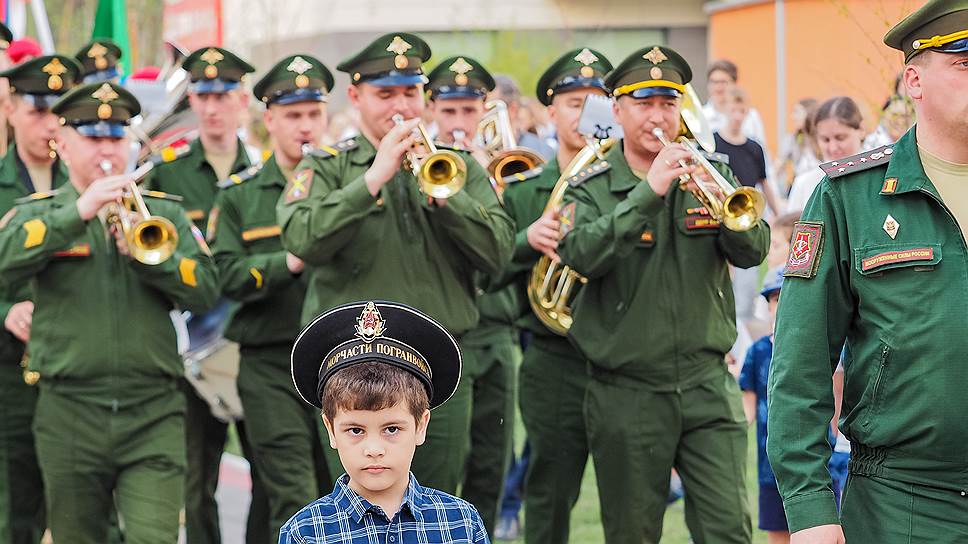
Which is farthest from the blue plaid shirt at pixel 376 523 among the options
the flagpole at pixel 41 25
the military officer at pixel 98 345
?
the flagpole at pixel 41 25

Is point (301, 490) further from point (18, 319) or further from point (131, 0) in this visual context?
point (131, 0)

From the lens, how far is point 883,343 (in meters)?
4.23

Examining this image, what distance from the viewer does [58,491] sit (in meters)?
6.80

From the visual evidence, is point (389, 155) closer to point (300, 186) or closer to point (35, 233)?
point (300, 186)

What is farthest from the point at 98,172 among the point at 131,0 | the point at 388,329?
the point at 131,0

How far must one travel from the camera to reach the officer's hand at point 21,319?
7.13 metres

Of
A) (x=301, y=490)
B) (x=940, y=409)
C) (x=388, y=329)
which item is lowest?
(x=301, y=490)

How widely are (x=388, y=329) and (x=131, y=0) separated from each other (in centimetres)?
2200

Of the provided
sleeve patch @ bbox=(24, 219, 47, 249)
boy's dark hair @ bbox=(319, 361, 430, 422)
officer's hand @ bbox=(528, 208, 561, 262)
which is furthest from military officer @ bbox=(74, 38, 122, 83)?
boy's dark hair @ bbox=(319, 361, 430, 422)

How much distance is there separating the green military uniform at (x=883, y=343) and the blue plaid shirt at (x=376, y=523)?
925 millimetres

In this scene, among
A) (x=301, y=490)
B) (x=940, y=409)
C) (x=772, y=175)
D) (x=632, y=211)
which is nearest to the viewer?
(x=940, y=409)

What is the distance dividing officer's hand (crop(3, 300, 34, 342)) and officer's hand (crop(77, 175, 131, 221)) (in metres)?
0.69

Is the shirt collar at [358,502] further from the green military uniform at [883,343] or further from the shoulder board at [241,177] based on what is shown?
the shoulder board at [241,177]

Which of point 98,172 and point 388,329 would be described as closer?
point 388,329
